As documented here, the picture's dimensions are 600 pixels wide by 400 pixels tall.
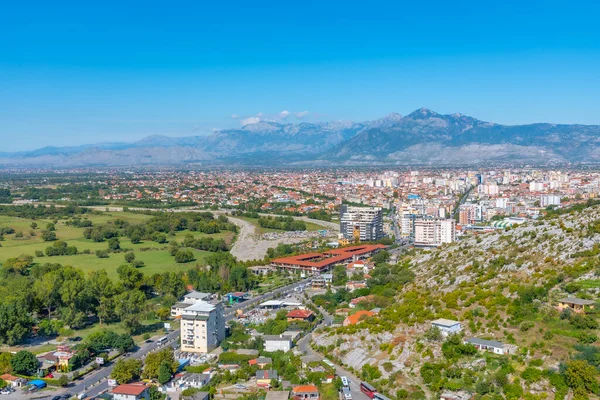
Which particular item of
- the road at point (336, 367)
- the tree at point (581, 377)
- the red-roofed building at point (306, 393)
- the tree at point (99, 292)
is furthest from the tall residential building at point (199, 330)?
the tree at point (581, 377)

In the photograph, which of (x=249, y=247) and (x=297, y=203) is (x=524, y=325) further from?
(x=297, y=203)

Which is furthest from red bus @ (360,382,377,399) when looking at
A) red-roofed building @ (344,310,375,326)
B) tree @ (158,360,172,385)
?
tree @ (158,360,172,385)

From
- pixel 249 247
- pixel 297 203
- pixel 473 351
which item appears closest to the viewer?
pixel 473 351

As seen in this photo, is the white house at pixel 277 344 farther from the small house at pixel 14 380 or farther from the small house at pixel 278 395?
the small house at pixel 14 380

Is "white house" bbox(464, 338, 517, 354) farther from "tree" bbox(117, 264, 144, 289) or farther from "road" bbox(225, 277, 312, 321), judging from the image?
"tree" bbox(117, 264, 144, 289)

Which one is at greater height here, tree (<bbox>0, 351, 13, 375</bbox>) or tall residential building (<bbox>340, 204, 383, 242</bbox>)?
tall residential building (<bbox>340, 204, 383, 242</bbox>)

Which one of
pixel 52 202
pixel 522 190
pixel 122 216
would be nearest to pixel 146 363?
pixel 122 216
